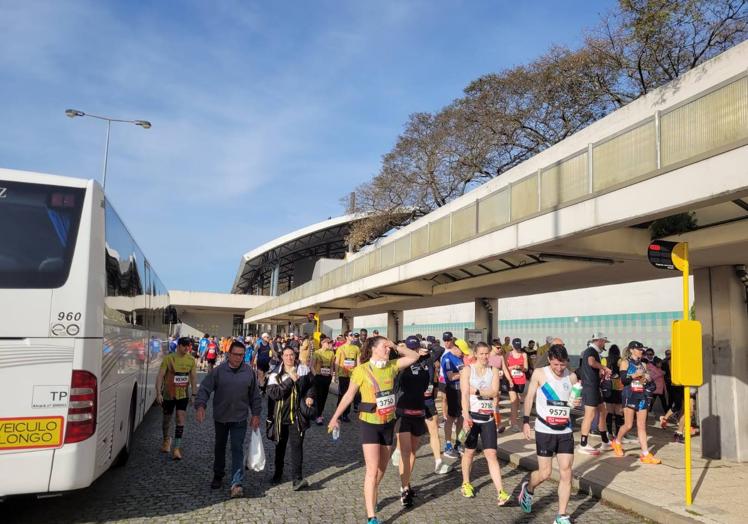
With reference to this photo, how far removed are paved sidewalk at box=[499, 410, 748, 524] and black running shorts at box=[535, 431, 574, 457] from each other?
1303mm

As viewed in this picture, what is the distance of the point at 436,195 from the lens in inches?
1742

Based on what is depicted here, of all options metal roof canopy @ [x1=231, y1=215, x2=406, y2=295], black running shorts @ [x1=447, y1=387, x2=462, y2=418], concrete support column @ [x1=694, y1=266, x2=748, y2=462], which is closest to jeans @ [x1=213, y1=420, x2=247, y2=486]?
black running shorts @ [x1=447, y1=387, x2=462, y2=418]

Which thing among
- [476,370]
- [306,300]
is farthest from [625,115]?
[306,300]

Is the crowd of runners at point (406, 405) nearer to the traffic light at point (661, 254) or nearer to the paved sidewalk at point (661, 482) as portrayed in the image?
the paved sidewalk at point (661, 482)

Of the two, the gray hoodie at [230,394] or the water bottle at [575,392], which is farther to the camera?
the gray hoodie at [230,394]

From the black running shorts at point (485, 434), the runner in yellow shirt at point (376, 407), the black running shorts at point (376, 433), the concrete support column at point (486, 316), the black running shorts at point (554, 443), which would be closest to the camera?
the runner in yellow shirt at point (376, 407)

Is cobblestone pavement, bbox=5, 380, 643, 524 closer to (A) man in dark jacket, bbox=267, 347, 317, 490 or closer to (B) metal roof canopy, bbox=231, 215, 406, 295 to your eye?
(A) man in dark jacket, bbox=267, 347, 317, 490

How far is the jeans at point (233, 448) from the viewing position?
652cm

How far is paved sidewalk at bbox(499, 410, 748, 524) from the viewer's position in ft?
19.9

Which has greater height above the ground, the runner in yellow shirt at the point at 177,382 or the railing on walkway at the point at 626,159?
the railing on walkway at the point at 626,159

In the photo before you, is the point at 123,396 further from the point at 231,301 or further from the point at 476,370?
the point at 231,301

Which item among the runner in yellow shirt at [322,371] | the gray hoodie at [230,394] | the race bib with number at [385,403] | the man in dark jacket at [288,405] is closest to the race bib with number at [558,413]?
the race bib with number at [385,403]

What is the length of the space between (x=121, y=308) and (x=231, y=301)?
72698 millimetres

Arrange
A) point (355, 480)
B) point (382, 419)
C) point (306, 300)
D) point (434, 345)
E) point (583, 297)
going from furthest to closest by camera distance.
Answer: point (306, 300) → point (583, 297) → point (434, 345) → point (355, 480) → point (382, 419)
